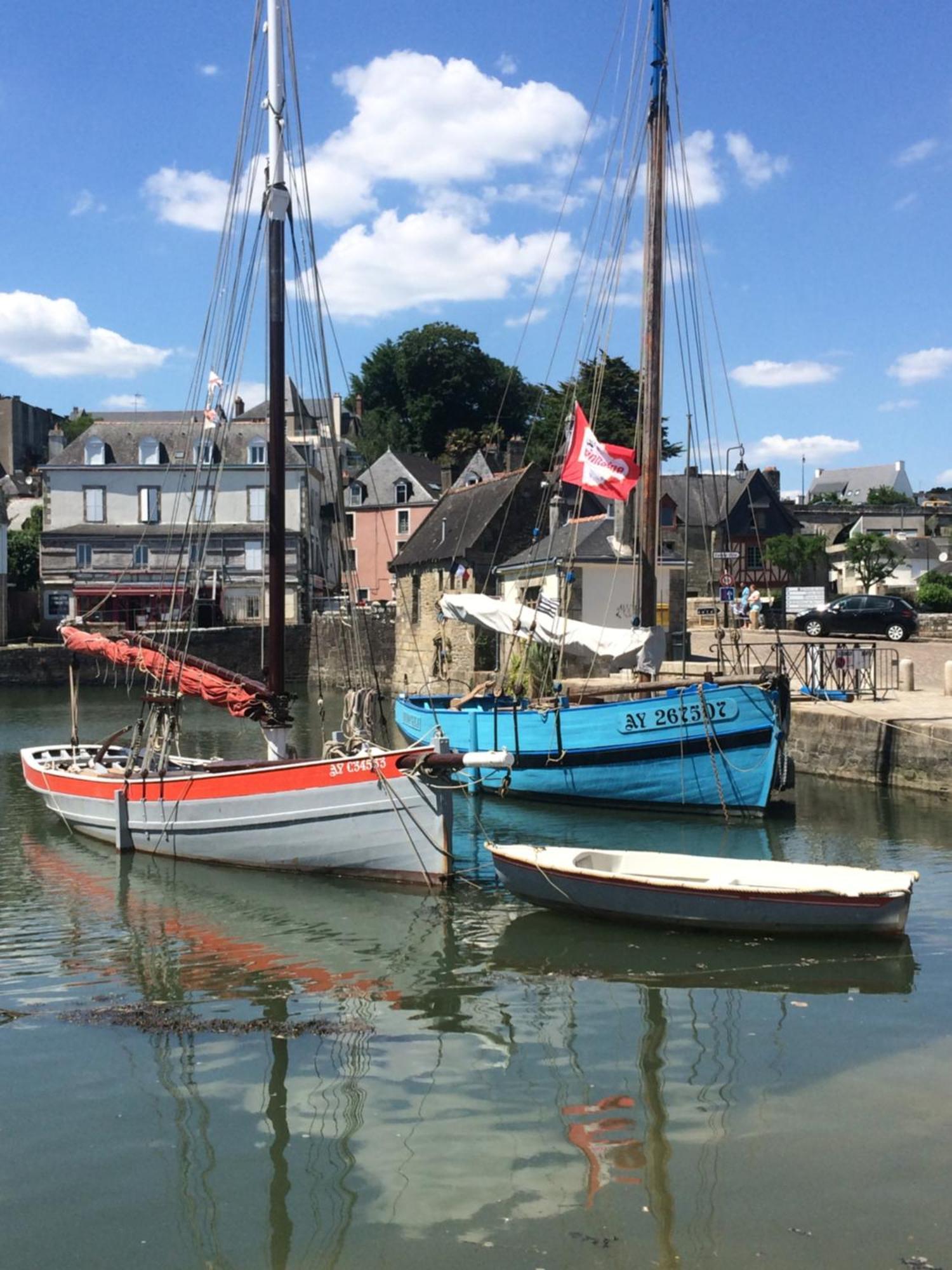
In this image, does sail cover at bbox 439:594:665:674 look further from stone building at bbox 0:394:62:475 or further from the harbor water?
stone building at bbox 0:394:62:475

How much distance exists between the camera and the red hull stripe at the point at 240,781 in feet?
46.3

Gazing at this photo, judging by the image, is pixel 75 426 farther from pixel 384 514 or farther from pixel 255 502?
pixel 255 502

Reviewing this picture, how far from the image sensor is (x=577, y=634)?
2184 cm

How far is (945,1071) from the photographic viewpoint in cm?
827

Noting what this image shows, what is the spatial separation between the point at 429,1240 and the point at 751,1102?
2677 millimetres

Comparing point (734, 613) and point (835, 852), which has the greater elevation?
point (734, 613)

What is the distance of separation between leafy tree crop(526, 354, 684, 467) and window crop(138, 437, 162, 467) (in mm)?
18350

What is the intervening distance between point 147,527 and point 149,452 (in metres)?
3.81

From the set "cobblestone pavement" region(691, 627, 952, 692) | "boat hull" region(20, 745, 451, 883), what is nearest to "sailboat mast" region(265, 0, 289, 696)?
"boat hull" region(20, 745, 451, 883)

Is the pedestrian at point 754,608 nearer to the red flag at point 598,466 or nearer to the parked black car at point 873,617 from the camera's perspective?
the parked black car at point 873,617

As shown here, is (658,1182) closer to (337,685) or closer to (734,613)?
(734,613)

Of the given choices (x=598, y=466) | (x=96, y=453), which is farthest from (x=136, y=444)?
(x=598, y=466)

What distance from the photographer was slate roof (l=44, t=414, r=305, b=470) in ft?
182

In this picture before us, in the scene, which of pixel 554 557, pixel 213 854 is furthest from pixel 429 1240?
pixel 554 557
